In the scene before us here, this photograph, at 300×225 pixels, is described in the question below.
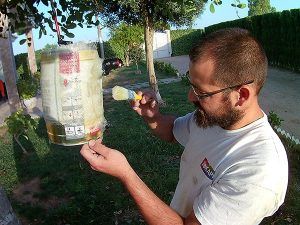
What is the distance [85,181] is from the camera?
6227 millimetres

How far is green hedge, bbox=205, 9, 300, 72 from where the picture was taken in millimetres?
17297

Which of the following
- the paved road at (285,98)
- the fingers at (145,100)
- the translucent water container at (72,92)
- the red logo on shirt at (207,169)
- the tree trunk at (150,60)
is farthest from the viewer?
the tree trunk at (150,60)

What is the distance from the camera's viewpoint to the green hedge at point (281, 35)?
17.3 metres

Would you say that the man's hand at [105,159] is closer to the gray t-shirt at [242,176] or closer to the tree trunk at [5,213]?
the gray t-shirt at [242,176]

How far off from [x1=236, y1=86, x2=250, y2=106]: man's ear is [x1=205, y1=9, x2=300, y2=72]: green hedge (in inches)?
643

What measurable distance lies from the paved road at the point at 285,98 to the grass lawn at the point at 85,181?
226 centimetres

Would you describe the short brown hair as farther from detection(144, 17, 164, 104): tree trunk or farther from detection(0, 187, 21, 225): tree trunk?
detection(144, 17, 164, 104): tree trunk

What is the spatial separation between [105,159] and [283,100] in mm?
10623

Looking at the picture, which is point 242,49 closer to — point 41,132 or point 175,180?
point 175,180

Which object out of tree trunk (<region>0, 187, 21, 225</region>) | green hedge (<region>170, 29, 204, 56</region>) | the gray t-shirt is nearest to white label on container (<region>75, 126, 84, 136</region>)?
the gray t-shirt

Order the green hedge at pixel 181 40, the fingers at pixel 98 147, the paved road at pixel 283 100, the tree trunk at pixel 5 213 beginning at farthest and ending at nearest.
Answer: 1. the green hedge at pixel 181 40
2. the paved road at pixel 283 100
3. the tree trunk at pixel 5 213
4. the fingers at pixel 98 147

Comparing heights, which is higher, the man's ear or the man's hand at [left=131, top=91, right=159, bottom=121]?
the man's ear

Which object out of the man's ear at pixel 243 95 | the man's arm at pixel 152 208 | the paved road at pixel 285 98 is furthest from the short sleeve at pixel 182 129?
the paved road at pixel 285 98

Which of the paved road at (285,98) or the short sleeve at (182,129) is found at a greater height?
the short sleeve at (182,129)
